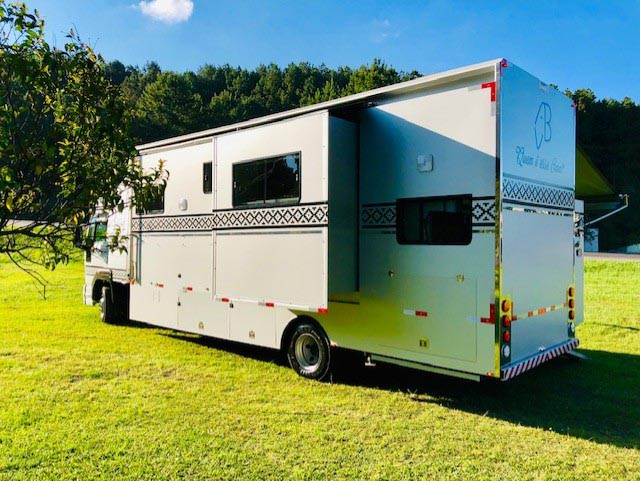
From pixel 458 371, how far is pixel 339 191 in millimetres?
2312

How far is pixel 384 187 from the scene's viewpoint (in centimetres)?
612

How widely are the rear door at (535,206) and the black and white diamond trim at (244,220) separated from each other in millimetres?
1963

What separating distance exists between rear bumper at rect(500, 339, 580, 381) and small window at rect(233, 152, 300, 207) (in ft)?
9.42

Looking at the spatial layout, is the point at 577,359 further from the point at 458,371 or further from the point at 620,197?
the point at 458,371

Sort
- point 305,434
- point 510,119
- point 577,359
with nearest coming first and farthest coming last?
1. point 305,434
2. point 510,119
3. point 577,359

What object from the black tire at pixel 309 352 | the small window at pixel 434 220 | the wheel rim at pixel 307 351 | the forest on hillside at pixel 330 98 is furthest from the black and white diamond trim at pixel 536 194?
the forest on hillside at pixel 330 98

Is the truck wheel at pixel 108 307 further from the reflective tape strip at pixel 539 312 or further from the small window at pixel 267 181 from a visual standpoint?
the reflective tape strip at pixel 539 312

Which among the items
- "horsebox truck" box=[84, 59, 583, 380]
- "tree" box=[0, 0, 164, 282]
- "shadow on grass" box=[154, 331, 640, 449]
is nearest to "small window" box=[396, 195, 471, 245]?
"horsebox truck" box=[84, 59, 583, 380]

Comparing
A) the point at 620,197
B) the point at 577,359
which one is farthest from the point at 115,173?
the point at 620,197

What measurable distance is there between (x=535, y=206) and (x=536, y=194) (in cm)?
13

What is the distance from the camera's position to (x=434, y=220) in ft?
18.7

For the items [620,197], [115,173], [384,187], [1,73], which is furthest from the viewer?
[620,197]

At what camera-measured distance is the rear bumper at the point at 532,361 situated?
5.24m

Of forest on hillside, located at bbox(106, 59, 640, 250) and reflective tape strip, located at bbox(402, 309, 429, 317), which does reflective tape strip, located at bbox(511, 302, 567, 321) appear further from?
forest on hillside, located at bbox(106, 59, 640, 250)
